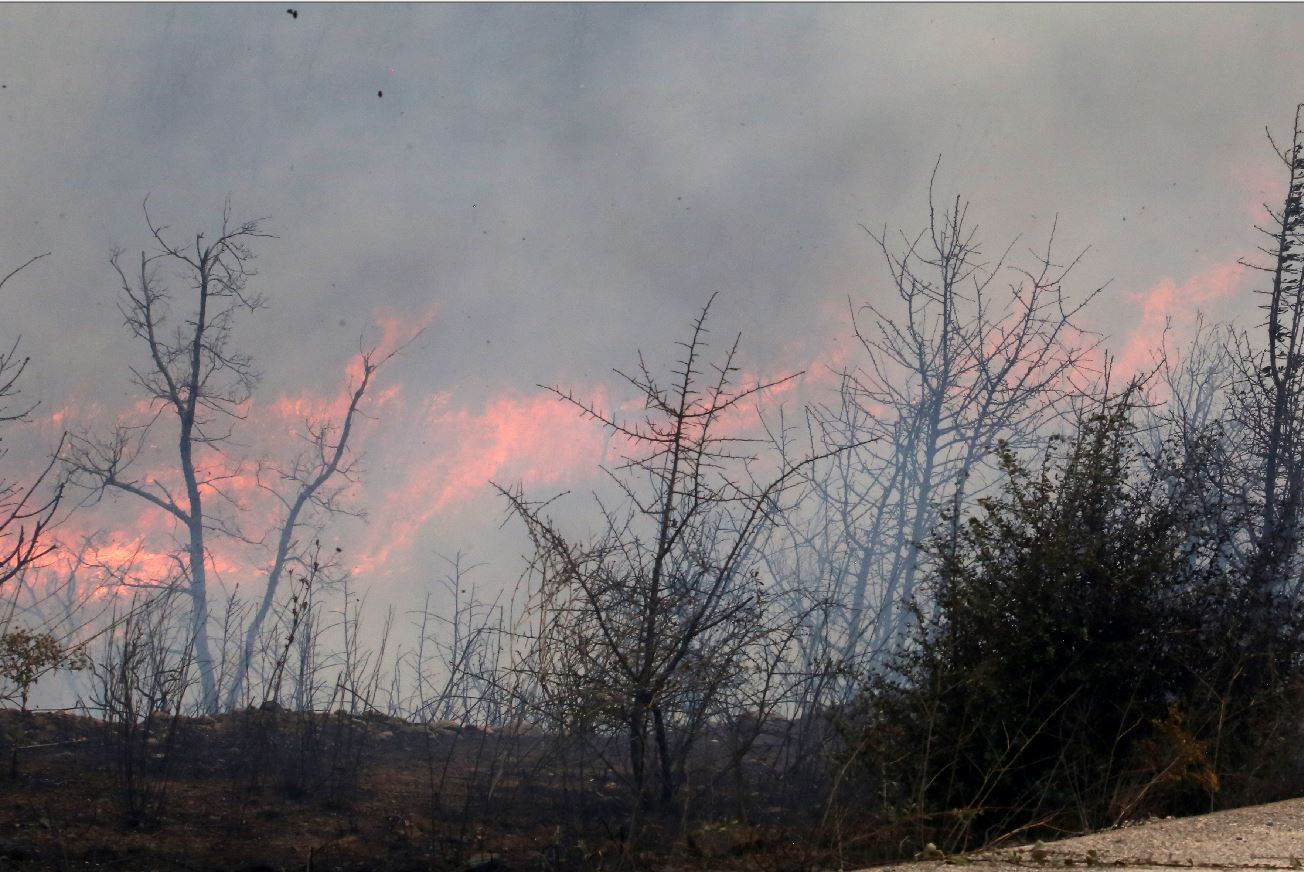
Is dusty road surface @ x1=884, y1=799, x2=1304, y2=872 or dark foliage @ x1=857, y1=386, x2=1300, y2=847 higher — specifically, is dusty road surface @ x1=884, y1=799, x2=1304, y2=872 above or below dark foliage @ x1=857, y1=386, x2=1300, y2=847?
below

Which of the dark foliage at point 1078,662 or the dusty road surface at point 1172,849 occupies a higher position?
the dark foliage at point 1078,662

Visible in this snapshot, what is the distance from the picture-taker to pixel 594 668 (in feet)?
24.7

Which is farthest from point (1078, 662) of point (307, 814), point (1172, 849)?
point (307, 814)

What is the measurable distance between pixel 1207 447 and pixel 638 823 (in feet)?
17.0

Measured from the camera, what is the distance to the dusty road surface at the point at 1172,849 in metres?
4.34

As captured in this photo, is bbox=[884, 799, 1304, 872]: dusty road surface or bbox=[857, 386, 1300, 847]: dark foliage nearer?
bbox=[884, 799, 1304, 872]: dusty road surface

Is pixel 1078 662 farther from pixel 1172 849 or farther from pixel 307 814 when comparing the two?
pixel 307 814

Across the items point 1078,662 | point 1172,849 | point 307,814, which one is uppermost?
point 1078,662

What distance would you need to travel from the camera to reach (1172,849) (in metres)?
4.65

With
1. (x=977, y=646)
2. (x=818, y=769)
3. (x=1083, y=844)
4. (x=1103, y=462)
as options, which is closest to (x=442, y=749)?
(x=818, y=769)

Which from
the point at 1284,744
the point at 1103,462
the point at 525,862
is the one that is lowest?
the point at 525,862

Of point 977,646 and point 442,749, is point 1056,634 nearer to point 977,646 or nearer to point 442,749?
point 977,646

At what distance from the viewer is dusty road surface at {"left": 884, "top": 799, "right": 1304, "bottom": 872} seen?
4336mm

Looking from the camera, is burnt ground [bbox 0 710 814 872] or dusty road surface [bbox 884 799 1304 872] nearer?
dusty road surface [bbox 884 799 1304 872]
